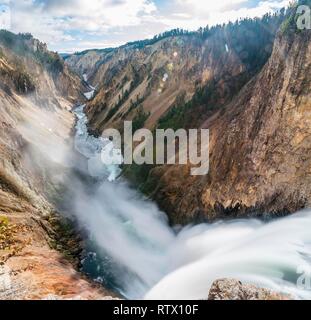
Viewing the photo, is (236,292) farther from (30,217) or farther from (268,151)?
(30,217)

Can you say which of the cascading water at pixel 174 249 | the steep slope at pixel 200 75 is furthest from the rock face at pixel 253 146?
the cascading water at pixel 174 249

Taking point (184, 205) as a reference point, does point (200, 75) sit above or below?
above

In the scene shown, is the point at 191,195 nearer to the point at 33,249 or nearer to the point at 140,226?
the point at 140,226

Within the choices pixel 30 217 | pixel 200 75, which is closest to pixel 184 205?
pixel 30 217

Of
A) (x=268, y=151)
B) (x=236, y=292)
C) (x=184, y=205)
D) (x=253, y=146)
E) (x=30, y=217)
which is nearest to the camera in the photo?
(x=236, y=292)

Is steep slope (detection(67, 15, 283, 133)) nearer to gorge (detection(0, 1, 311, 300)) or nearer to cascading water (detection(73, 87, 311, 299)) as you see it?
gorge (detection(0, 1, 311, 300))

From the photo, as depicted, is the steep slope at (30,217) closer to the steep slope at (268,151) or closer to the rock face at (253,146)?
the rock face at (253,146)

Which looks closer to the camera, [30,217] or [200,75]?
[30,217]
